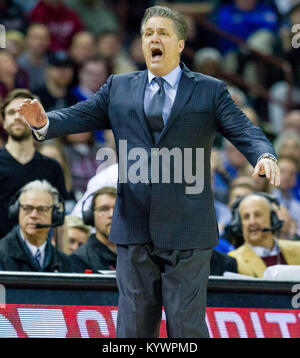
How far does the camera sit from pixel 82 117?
12.4 ft

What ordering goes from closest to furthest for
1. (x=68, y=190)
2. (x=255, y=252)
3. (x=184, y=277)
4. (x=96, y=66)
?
(x=184, y=277) → (x=255, y=252) → (x=68, y=190) → (x=96, y=66)

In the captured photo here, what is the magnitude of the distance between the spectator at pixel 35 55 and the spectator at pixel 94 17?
1145mm

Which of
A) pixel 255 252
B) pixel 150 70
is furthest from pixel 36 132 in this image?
pixel 255 252

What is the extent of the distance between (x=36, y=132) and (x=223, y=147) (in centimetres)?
502

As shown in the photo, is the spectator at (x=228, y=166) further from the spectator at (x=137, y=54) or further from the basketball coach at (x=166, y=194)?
the basketball coach at (x=166, y=194)

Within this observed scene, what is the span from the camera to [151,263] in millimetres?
3625

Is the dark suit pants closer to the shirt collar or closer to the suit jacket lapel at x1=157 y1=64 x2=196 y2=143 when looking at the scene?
the suit jacket lapel at x1=157 y1=64 x2=196 y2=143

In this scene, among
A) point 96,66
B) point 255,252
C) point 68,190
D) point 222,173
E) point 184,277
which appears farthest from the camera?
point 96,66

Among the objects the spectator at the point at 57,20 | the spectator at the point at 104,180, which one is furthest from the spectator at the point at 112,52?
the spectator at the point at 104,180

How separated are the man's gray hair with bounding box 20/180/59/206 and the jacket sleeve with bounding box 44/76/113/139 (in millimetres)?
1768

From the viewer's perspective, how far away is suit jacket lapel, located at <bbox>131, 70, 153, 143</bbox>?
12.0 feet

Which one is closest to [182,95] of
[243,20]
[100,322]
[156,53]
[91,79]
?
[156,53]
